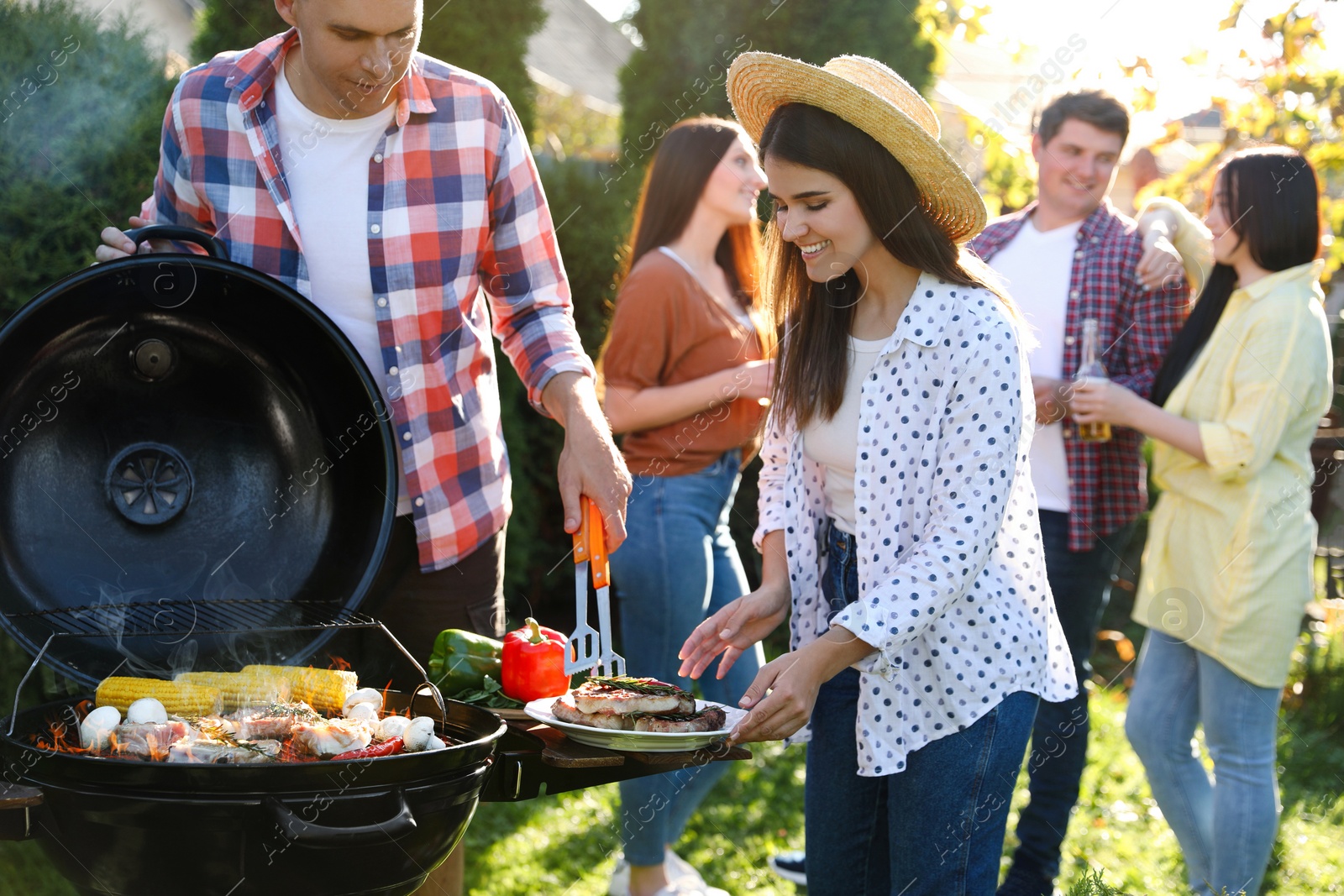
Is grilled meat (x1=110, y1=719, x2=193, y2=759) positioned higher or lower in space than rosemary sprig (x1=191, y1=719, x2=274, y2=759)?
higher

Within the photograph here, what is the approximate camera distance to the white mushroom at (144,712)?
1.79 m

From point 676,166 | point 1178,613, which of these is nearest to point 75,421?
point 676,166

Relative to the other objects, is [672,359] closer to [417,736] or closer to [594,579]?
[594,579]

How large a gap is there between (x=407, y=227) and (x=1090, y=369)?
7.65ft

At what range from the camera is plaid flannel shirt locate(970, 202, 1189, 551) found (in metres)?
3.79

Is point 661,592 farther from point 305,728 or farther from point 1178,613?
point 305,728

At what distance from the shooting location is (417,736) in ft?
5.86

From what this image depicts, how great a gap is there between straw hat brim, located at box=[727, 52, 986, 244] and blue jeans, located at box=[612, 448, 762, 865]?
1656mm

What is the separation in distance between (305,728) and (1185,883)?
358 cm

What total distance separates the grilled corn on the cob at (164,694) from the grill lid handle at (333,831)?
445 millimetres

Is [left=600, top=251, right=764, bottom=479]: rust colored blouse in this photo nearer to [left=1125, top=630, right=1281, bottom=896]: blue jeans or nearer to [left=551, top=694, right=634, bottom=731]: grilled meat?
[left=1125, top=630, right=1281, bottom=896]: blue jeans

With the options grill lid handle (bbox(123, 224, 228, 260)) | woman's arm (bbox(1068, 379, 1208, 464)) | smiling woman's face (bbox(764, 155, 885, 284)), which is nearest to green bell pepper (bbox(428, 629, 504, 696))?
grill lid handle (bbox(123, 224, 228, 260))

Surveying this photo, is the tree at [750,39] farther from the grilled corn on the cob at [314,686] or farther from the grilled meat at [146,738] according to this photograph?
the grilled meat at [146,738]

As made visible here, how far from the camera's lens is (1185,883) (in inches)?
164
